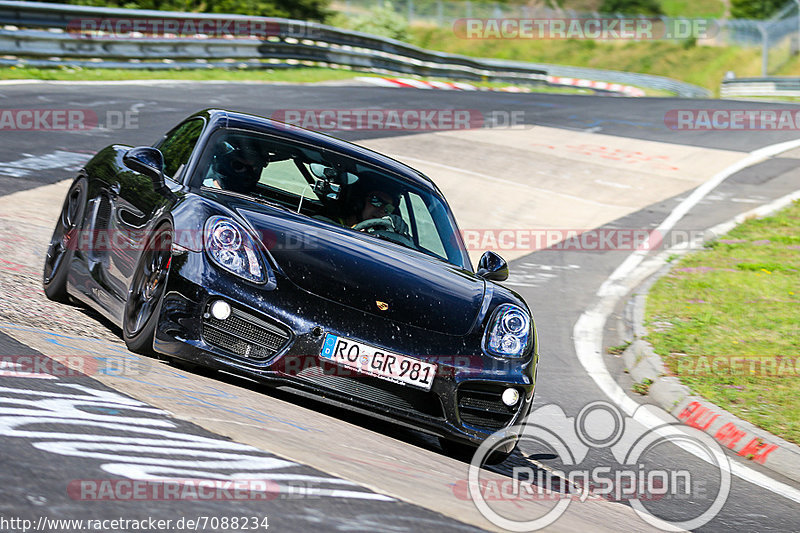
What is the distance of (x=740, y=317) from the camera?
9.09 metres

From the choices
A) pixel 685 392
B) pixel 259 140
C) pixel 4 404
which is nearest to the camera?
pixel 4 404

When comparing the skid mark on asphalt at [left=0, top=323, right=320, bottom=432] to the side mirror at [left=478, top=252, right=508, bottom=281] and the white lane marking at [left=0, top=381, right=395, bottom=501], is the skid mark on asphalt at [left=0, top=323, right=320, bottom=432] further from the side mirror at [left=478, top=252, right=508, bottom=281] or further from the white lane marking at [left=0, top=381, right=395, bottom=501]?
the side mirror at [left=478, top=252, right=508, bottom=281]

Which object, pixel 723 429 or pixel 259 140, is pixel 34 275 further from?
pixel 723 429

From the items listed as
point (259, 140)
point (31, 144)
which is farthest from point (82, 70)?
point (259, 140)

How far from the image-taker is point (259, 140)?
5.79 meters

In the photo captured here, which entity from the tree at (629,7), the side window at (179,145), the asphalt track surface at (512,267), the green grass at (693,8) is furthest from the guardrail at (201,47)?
the green grass at (693,8)

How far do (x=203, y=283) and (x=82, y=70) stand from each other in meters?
15.5

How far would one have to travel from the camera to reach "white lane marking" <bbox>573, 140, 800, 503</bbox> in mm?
5719

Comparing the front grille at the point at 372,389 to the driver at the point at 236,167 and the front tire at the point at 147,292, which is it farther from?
the driver at the point at 236,167

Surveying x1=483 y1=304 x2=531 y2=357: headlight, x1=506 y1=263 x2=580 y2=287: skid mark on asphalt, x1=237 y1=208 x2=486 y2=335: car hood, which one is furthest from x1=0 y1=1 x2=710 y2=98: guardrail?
x1=483 y1=304 x2=531 y2=357: headlight

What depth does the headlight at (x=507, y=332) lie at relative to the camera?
4.99 m

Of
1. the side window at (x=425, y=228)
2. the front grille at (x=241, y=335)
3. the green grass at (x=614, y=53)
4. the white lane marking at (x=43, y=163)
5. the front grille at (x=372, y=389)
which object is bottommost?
the green grass at (x=614, y=53)

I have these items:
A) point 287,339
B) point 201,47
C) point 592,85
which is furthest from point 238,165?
point 592,85

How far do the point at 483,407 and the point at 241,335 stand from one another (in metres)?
1.18
